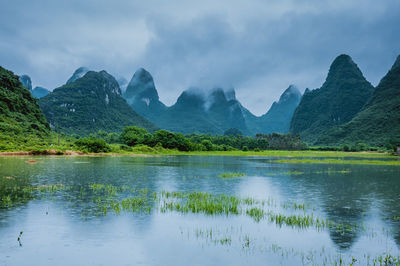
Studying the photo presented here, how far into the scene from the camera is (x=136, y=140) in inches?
4309

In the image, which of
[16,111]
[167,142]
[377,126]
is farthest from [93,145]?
[377,126]

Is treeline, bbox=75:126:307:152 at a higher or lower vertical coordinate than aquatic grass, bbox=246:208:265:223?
higher

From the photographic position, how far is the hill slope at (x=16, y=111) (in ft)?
283

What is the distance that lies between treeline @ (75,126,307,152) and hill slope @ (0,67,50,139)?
49.8 ft

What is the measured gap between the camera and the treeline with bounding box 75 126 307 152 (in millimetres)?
85387

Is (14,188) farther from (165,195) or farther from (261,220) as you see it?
(261,220)

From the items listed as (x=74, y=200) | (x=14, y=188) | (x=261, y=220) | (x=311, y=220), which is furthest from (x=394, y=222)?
(x=14, y=188)

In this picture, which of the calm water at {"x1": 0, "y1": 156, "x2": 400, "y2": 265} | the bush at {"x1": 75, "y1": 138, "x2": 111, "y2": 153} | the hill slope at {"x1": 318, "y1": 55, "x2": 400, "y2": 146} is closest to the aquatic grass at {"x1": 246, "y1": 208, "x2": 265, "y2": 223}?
the calm water at {"x1": 0, "y1": 156, "x2": 400, "y2": 265}

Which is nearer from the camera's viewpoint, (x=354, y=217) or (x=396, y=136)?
(x=354, y=217)

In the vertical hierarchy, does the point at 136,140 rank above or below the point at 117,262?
above

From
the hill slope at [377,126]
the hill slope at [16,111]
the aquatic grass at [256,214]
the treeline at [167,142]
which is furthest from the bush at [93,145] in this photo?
the hill slope at [377,126]

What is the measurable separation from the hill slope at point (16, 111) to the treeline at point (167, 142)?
15.2 m

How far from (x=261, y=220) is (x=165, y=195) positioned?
8.36 m

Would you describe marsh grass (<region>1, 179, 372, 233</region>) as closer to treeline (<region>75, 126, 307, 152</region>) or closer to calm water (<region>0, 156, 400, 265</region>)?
calm water (<region>0, 156, 400, 265</region>)
